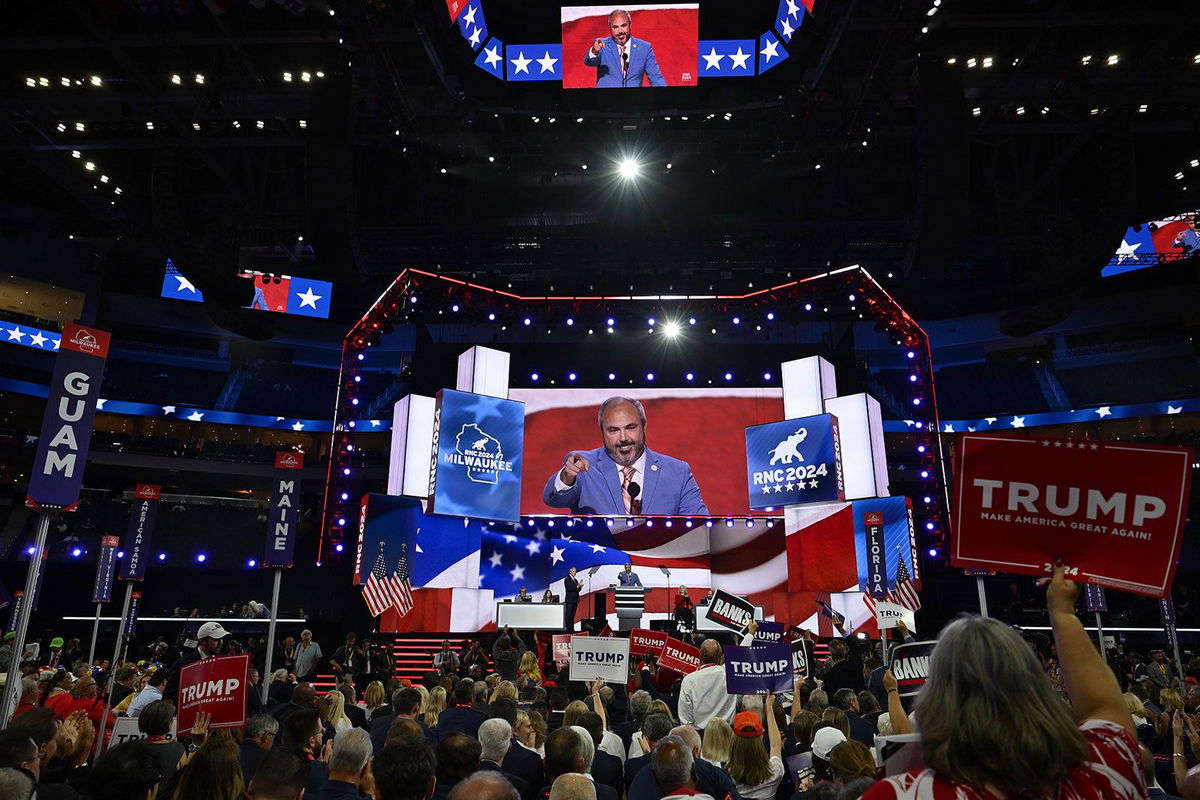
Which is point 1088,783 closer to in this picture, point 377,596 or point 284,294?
point 377,596

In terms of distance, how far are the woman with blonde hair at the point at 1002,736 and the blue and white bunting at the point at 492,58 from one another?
1667cm

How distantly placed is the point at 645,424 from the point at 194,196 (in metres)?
15.8

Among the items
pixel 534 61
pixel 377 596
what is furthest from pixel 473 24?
pixel 377 596

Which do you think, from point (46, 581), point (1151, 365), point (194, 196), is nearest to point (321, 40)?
point (194, 196)

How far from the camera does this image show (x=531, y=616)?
58.4 ft

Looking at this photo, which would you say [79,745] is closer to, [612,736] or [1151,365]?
[612,736]

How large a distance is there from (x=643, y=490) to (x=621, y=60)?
504 inches

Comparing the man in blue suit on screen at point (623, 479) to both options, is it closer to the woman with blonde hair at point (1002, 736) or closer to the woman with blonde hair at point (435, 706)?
the woman with blonde hair at point (435, 706)

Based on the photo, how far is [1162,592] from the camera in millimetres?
2623

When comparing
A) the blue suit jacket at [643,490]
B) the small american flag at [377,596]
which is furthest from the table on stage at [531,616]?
the blue suit jacket at [643,490]

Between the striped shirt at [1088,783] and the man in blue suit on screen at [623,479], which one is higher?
the man in blue suit on screen at [623,479]

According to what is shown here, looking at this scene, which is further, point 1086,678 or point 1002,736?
point 1086,678

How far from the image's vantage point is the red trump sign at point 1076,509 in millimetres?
2633

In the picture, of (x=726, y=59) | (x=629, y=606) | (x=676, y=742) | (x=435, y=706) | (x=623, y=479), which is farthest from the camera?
(x=623, y=479)
